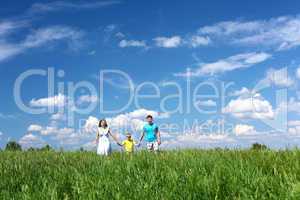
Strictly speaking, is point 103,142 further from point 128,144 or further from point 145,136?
point 128,144

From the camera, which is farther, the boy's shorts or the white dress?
the boy's shorts

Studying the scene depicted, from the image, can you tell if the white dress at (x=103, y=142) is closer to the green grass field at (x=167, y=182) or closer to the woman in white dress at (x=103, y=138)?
the woman in white dress at (x=103, y=138)

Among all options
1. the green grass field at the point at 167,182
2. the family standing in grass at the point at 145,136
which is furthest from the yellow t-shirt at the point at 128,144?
the green grass field at the point at 167,182

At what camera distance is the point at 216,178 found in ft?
27.3

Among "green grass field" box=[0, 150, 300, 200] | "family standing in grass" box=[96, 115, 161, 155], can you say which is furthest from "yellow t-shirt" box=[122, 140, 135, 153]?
"green grass field" box=[0, 150, 300, 200]

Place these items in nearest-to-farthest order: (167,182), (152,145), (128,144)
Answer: (167,182) < (152,145) < (128,144)

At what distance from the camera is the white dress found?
70.8 feet

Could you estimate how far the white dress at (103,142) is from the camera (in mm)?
21578

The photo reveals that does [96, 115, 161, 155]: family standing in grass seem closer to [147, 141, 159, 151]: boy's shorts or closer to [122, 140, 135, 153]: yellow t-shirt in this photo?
[147, 141, 159, 151]: boy's shorts

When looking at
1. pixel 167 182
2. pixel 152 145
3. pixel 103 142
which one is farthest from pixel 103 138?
pixel 167 182

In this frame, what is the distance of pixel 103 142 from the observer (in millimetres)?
22188

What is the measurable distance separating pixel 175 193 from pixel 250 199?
1301 mm

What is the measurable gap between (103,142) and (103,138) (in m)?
0.29

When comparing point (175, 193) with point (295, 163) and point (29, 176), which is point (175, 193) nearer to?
point (295, 163)
